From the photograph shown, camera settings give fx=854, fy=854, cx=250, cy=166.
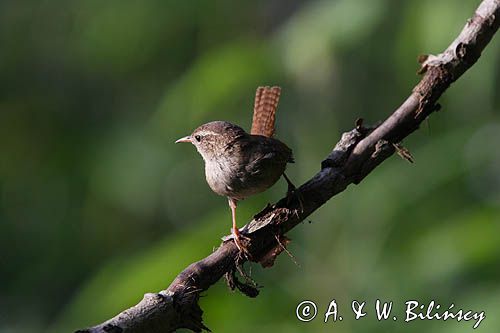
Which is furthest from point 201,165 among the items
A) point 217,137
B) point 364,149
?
point 364,149

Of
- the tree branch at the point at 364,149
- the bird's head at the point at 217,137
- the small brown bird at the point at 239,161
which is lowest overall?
the tree branch at the point at 364,149

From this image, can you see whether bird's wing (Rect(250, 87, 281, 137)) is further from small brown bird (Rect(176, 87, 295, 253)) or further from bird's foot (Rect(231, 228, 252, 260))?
bird's foot (Rect(231, 228, 252, 260))

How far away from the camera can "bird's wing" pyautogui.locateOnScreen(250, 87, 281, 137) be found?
318 cm

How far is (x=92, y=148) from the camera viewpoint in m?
5.52

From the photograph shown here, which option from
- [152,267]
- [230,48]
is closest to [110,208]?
[230,48]

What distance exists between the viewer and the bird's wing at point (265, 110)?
125 inches

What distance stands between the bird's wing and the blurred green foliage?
0.56ft

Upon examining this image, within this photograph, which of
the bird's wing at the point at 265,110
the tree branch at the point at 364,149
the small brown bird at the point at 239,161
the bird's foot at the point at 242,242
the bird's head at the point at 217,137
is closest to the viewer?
the bird's foot at the point at 242,242

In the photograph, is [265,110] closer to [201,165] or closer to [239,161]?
[239,161]

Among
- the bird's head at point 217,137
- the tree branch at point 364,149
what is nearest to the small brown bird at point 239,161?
the bird's head at point 217,137

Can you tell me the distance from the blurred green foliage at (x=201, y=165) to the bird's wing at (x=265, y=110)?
170mm

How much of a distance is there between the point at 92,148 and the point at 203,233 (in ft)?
8.45

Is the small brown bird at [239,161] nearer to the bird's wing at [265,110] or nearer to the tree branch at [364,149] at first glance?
the bird's wing at [265,110]

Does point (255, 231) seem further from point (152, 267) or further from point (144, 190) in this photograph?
point (144, 190)
